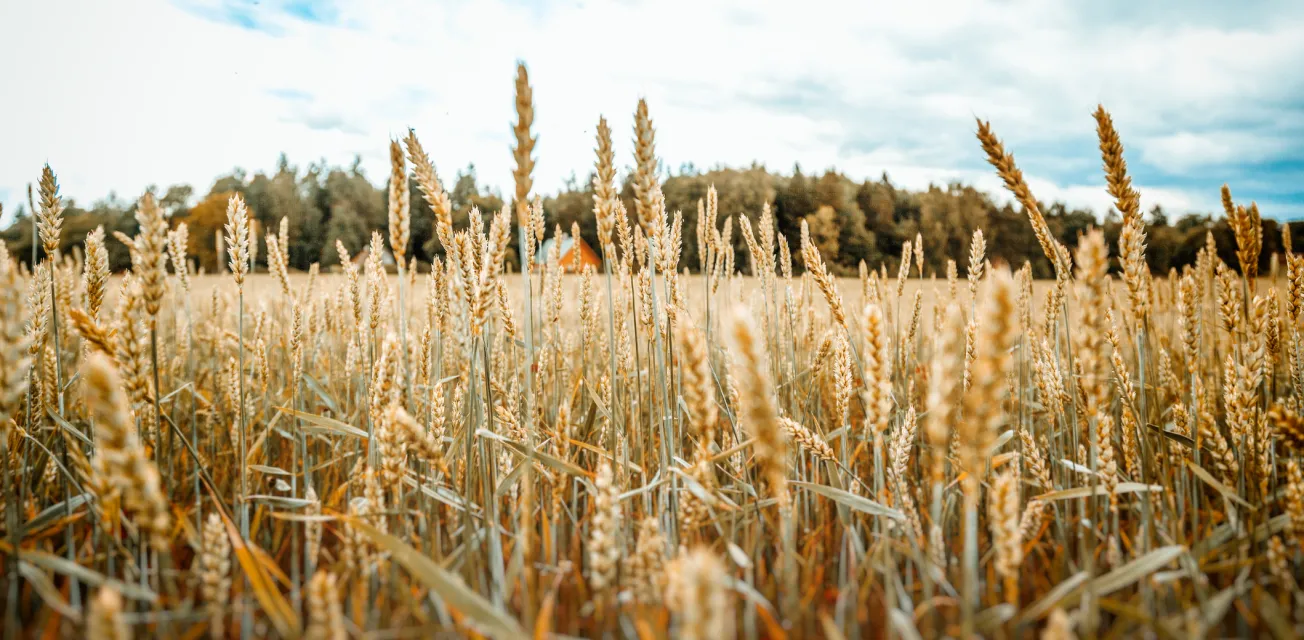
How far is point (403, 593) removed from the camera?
114cm

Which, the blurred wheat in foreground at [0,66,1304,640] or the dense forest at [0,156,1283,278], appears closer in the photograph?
the blurred wheat in foreground at [0,66,1304,640]

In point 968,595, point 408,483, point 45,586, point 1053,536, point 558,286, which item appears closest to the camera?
point 968,595

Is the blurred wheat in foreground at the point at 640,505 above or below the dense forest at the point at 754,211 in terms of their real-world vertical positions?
below

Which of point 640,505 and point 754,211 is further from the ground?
point 754,211

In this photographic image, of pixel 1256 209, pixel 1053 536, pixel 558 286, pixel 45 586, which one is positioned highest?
pixel 1256 209

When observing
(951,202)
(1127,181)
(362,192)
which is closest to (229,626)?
(1127,181)

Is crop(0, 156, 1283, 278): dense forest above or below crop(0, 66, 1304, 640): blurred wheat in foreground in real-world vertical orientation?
above

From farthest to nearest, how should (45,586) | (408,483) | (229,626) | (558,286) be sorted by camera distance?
(558,286)
(408,483)
(229,626)
(45,586)

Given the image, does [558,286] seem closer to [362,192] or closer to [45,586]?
[45,586]

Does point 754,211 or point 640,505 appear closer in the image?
point 640,505

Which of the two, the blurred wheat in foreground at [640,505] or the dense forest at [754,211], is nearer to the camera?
the blurred wheat in foreground at [640,505]

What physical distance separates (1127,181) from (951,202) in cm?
4333

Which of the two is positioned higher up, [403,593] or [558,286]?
[558,286]

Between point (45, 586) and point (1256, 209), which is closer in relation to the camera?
point (45, 586)
